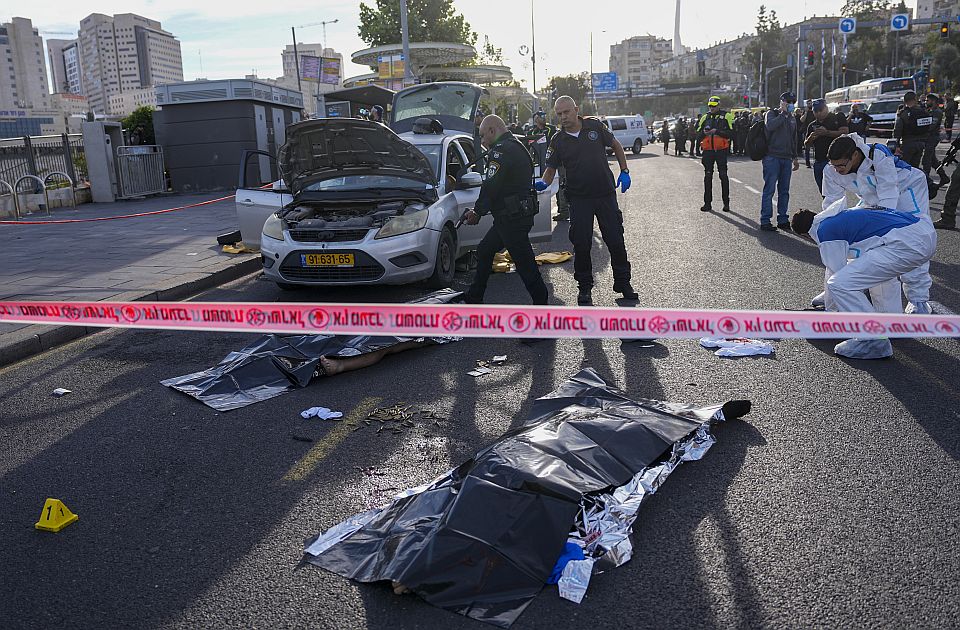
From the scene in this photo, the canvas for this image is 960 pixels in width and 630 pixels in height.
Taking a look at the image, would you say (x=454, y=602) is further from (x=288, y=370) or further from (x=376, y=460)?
(x=288, y=370)

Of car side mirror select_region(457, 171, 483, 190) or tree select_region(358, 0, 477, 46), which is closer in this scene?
car side mirror select_region(457, 171, 483, 190)

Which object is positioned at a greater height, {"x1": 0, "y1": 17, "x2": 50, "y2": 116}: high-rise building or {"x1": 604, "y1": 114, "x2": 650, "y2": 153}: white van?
{"x1": 0, "y1": 17, "x2": 50, "y2": 116}: high-rise building

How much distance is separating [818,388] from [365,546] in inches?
127

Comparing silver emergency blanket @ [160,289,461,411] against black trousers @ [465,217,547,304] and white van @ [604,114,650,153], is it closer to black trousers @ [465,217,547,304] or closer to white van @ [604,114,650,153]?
black trousers @ [465,217,547,304]

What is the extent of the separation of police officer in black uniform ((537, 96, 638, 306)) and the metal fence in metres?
15.3

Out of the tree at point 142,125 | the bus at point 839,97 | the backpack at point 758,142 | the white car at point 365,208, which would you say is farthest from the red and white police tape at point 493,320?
the bus at point 839,97

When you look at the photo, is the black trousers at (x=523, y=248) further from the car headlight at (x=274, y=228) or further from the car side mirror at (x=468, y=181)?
the car headlight at (x=274, y=228)

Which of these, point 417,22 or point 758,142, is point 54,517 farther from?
point 417,22

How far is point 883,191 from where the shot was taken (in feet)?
20.7

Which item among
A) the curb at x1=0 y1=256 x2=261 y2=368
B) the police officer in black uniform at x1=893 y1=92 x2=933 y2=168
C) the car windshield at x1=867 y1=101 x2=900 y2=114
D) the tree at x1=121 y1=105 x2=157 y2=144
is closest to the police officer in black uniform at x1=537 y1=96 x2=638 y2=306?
the curb at x1=0 y1=256 x2=261 y2=368

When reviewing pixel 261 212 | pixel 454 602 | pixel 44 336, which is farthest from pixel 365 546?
pixel 261 212

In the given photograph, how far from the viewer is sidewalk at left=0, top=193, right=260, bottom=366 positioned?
24.4 feet

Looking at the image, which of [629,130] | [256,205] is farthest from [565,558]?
[629,130]

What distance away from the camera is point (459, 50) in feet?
106
